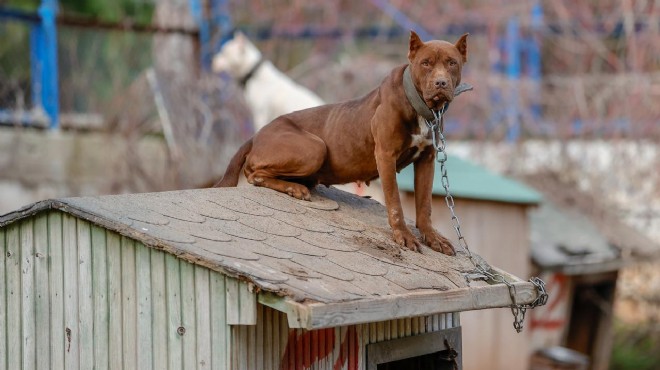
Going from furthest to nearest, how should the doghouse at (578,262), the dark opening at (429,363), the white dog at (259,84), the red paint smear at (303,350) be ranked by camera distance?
the doghouse at (578,262), the white dog at (259,84), the dark opening at (429,363), the red paint smear at (303,350)

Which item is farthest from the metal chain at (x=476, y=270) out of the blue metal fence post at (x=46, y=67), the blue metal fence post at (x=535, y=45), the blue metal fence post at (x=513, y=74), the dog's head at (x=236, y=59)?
the blue metal fence post at (x=535, y=45)

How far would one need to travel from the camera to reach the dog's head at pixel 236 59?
11823mm

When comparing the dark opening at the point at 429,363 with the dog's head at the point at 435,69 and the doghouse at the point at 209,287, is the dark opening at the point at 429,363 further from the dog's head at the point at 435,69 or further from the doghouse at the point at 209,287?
the dog's head at the point at 435,69

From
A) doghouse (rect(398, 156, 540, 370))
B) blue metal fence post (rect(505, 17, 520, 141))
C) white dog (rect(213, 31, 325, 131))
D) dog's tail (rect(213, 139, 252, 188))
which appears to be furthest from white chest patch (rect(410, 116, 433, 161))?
blue metal fence post (rect(505, 17, 520, 141))

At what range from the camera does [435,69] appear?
527 centimetres

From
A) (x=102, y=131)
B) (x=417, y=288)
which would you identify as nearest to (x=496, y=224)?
(x=102, y=131)

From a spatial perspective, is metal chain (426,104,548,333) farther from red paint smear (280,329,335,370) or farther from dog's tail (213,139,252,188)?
dog's tail (213,139,252,188)

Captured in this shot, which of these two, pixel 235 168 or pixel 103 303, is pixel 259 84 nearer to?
pixel 235 168

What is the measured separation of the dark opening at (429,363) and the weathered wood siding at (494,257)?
330 cm

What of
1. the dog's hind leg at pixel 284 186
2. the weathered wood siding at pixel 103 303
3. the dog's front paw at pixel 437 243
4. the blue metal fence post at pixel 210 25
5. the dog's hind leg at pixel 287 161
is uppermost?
the blue metal fence post at pixel 210 25

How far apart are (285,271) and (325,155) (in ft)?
4.99

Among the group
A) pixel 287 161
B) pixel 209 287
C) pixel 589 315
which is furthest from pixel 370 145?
pixel 589 315

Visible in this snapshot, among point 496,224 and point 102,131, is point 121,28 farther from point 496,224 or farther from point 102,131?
point 496,224

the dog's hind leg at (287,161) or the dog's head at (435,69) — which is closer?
the dog's head at (435,69)
